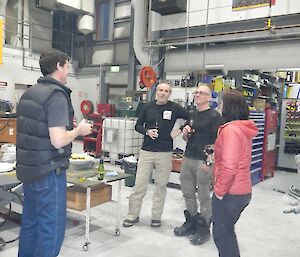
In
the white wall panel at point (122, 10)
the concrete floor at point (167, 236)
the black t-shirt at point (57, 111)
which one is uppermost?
the white wall panel at point (122, 10)

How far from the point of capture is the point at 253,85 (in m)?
5.65

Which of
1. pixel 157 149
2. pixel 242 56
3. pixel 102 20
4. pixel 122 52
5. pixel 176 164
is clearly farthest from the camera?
pixel 102 20

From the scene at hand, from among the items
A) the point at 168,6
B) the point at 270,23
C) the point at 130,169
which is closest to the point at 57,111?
the point at 130,169

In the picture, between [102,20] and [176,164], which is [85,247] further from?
[102,20]

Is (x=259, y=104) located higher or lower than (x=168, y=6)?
lower

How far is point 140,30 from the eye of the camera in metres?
5.88

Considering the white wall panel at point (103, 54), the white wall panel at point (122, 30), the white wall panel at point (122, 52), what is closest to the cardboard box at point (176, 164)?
the white wall panel at point (122, 52)

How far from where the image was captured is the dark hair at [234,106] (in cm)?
190

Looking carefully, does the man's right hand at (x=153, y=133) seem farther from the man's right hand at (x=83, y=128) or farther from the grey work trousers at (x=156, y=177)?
the man's right hand at (x=83, y=128)

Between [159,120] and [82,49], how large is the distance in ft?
22.6

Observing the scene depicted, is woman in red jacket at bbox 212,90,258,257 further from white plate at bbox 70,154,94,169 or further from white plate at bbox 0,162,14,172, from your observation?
white plate at bbox 0,162,14,172

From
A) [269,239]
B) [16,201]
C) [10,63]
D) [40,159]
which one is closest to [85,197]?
[40,159]

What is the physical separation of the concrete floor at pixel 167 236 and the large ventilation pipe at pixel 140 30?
9.72ft

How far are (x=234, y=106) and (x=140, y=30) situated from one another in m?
4.38
